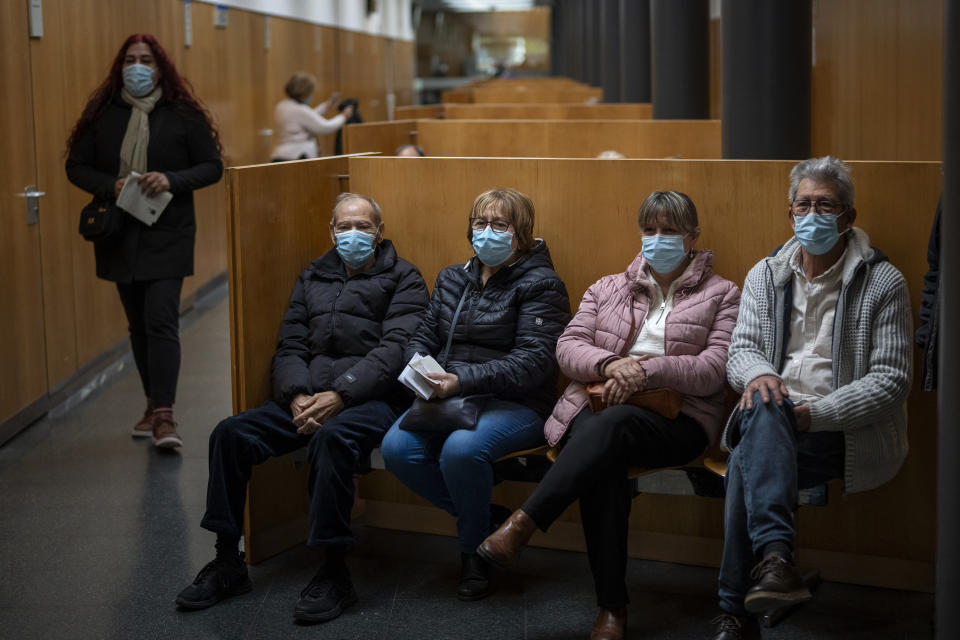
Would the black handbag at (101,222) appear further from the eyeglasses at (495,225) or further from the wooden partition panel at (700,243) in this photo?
the eyeglasses at (495,225)

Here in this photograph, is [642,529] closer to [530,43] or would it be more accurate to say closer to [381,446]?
[381,446]

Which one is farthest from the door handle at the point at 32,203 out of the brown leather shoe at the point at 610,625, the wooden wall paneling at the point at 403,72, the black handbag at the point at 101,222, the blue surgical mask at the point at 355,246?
the wooden wall paneling at the point at 403,72

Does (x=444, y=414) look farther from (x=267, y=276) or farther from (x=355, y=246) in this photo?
(x=267, y=276)

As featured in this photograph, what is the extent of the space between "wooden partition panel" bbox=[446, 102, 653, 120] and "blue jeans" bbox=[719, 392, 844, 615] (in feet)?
18.7

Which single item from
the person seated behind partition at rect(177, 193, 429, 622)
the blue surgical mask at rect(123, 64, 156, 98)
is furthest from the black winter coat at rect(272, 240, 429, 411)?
the blue surgical mask at rect(123, 64, 156, 98)

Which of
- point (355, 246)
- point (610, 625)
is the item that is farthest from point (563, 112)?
point (610, 625)

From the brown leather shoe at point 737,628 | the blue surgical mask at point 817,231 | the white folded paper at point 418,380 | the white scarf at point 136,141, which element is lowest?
the brown leather shoe at point 737,628

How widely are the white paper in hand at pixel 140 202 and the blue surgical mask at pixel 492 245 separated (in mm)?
1791

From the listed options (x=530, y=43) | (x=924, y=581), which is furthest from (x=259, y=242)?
(x=530, y=43)

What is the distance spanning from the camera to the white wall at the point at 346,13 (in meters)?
12.1

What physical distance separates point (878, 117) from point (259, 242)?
10.9 feet

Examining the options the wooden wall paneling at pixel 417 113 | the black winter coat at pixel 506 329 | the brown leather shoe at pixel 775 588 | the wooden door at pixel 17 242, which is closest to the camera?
the brown leather shoe at pixel 775 588

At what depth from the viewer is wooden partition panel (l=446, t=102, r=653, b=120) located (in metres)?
8.50

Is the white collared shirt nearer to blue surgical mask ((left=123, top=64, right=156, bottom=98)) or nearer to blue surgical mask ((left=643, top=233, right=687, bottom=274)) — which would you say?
blue surgical mask ((left=643, top=233, right=687, bottom=274))
